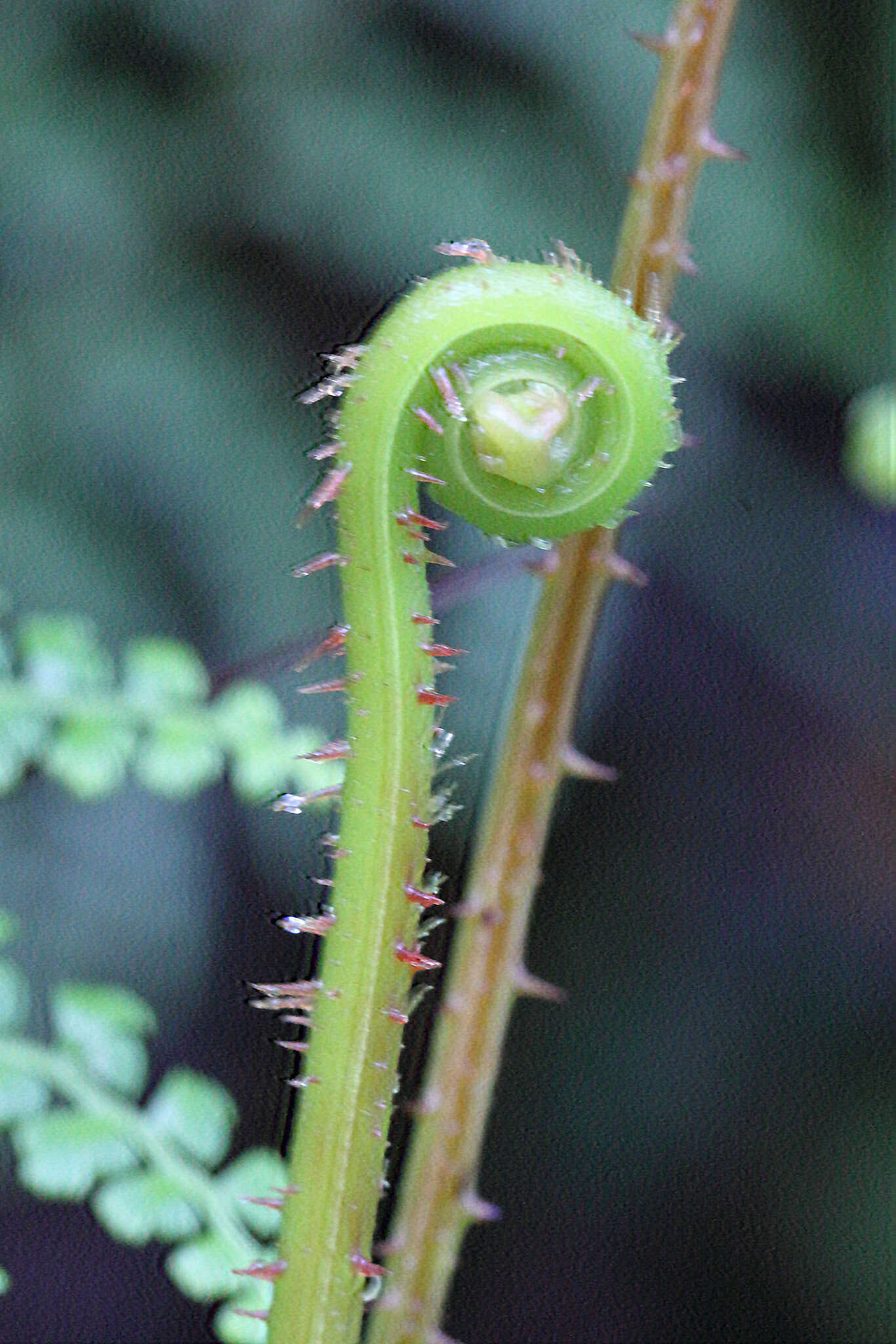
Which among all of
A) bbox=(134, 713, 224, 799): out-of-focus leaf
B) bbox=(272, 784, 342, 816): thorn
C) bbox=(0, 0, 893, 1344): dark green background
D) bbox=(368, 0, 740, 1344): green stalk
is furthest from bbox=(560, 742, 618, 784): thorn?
bbox=(0, 0, 893, 1344): dark green background

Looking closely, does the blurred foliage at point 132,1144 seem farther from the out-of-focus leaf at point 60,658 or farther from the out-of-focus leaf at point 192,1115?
the out-of-focus leaf at point 60,658

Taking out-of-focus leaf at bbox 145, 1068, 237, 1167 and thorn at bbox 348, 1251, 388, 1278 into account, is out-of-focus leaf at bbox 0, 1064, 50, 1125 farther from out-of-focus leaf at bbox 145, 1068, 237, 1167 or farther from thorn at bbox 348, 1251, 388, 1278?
thorn at bbox 348, 1251, 388, 1278

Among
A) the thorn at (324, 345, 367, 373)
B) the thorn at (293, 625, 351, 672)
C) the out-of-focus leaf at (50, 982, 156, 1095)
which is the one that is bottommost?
the out-of-focus leaf at (50, 982, 156, 1095)

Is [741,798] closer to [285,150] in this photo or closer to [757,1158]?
[757,1158]

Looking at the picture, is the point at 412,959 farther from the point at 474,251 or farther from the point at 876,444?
the point at 876,444

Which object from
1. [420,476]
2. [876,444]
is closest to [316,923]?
[420,476]

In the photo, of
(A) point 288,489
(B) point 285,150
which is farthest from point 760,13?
(A) point 288,489

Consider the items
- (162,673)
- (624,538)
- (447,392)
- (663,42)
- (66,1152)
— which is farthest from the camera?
(624,538)
